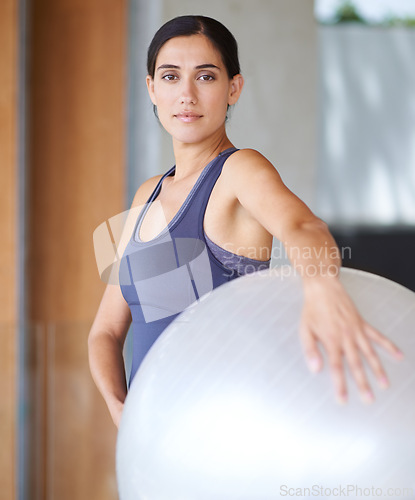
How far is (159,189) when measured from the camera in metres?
0.80

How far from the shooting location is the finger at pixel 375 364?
45cm

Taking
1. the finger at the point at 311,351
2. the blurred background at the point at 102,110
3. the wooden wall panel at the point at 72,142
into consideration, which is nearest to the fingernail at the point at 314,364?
the finger at the point at 311,351

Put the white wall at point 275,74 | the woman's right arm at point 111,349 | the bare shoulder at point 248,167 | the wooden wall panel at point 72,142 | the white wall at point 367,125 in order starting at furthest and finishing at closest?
the white wall at point 367,125
the wooden wall panel at point 72,142
the white wall at point 275,74
the woman's right arm at point 111,349
the bare shoulder at point 248,167

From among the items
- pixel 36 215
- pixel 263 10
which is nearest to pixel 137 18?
pixel 263 10

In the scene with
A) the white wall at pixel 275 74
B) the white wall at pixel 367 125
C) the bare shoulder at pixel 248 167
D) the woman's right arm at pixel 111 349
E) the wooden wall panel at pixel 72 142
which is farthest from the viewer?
the white wall at pixel 367 125

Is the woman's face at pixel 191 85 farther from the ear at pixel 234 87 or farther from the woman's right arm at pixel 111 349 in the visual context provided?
the woman's right arm at pixel 111 349

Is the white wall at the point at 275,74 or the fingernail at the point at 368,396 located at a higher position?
the white wall at the point at 275,74

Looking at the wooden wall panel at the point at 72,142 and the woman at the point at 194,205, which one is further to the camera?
the wooden wall panel at the point at 72,142

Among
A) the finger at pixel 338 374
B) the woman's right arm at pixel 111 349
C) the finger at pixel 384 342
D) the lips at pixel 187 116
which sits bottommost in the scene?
the woman's right arm at pixel 111 349

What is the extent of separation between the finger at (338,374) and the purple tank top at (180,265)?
0.25 meters

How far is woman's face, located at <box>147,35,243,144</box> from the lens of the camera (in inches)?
27.2

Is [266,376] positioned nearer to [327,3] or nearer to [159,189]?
[159,189]

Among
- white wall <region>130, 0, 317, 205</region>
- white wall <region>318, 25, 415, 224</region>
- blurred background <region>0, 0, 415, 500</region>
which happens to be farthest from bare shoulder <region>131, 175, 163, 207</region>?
white wall <region>318, 25, 415, 224</region>

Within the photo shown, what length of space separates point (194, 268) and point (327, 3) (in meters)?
2.28
